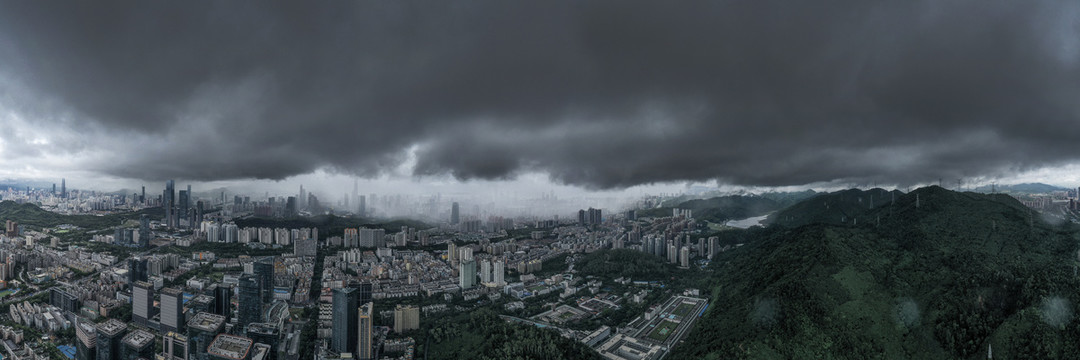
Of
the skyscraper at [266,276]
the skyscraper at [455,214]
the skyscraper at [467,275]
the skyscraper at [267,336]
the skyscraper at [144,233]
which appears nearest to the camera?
the skyscraper at [267,336]

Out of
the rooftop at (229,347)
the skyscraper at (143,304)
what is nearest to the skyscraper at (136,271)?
the skyscraper at (143,304)

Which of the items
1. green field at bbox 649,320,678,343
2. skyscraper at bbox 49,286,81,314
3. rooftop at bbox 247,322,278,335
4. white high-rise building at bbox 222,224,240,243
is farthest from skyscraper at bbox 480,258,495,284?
white high-rise building at bbox 222,224,240,243

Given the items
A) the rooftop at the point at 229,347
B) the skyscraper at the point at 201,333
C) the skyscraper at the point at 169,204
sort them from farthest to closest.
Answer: the skyscraper at the point at 169,204
the skyscraper at the point at 201,333
the rooftop at the point at 229,347

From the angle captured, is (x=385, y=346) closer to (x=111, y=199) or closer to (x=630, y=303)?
(x=630, y=303)

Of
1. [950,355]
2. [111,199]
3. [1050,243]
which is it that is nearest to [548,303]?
[950,355]

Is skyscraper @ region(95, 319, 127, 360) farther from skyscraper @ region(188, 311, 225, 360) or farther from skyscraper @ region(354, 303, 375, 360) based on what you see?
skyscraper @ region(354, 303, 375, 360)

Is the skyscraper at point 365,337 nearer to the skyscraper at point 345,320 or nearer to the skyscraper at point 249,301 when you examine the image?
the skyscraper at point 345,320

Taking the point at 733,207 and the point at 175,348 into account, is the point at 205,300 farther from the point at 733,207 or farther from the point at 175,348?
the point at 733,207

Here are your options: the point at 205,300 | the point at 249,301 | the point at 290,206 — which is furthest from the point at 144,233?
the point at 249,301
